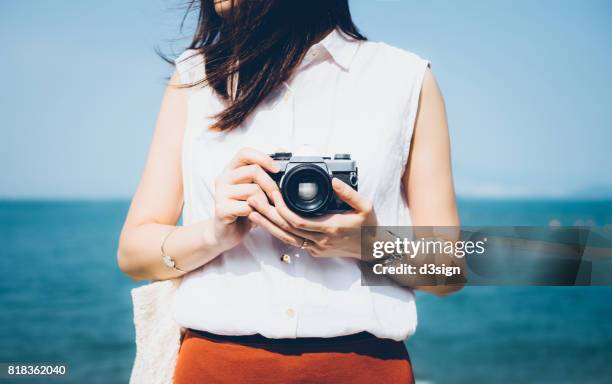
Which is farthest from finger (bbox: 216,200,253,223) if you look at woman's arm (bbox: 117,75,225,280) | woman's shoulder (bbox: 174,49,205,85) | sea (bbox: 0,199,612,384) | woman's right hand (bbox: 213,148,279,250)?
sea (bbox: 0,199,612,384)

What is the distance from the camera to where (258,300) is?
Answer: 0.84 m

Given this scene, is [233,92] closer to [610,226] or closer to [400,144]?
[400,144]

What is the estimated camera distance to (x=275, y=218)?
2.72ft

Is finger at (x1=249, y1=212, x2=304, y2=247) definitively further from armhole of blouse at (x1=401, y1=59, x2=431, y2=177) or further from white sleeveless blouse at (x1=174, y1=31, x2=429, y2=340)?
armhole of blouse at (x1=401, y1=59, x2=431, y2=177)

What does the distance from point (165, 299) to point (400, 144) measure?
49 centimetres

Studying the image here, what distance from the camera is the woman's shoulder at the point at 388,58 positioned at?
93 centimetres

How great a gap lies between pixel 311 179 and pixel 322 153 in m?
0.09

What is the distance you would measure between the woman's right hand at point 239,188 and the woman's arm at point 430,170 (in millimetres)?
232

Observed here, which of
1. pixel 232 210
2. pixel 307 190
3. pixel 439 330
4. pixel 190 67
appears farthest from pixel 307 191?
pixel 439 330

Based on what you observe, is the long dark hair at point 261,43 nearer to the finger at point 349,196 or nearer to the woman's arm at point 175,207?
the woman's arm at point 175,207

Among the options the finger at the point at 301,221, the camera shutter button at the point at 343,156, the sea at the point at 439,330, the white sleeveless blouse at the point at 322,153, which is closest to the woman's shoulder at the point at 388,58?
the white sleeveless blouse at the point at 322,153

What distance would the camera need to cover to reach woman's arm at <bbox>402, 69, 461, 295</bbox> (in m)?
0.91

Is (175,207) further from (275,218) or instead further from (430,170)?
(430,170)

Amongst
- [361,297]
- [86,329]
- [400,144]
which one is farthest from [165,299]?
[86,329]
